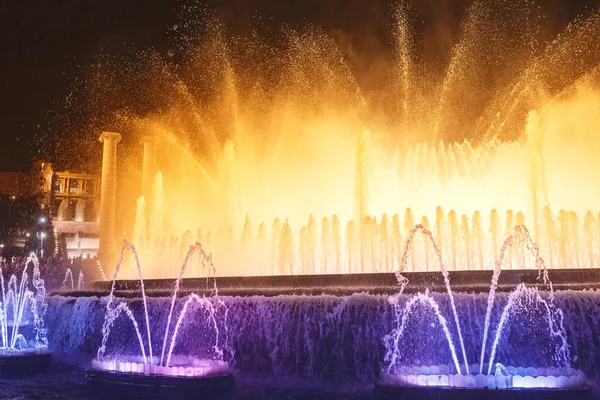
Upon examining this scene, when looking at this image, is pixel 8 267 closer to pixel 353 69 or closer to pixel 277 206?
pixel 277 206

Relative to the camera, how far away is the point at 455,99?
30.7m

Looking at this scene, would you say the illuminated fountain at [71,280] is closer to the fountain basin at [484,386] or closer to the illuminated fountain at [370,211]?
the illuminated fountain at [370,211]

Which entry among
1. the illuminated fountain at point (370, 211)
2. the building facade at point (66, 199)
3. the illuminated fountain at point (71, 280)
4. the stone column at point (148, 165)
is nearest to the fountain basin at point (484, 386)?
the illuminated fountain at point (370, 211)

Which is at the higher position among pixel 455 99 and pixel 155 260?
pixel 455 99

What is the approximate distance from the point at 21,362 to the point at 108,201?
26446 millimetres

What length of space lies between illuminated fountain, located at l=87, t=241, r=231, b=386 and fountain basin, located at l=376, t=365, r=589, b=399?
9.40ft

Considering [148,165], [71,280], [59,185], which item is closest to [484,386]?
[71,280]

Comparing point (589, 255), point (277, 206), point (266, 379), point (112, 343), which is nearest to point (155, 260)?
point (277, 206)

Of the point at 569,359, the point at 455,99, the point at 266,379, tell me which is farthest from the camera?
the point at 455,99

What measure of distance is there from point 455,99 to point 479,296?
72.9 feet

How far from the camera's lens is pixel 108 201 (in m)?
36.9

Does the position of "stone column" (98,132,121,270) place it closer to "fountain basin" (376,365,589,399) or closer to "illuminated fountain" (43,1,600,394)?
"illuminated fountain" (43,1,600,394)

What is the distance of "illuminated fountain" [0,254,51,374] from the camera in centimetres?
1149

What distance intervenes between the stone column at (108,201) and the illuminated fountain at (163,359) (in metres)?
22.8
